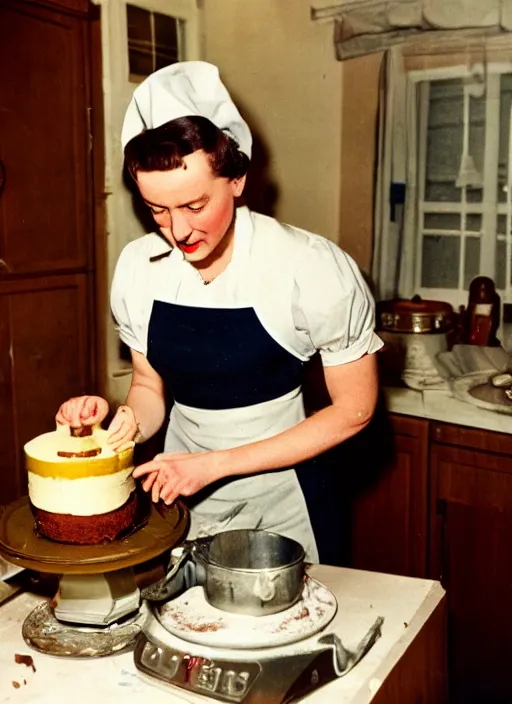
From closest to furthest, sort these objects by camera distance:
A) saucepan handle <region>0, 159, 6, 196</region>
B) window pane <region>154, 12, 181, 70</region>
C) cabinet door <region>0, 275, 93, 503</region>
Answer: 1. saucepan handle <region>0, 159, 6, 196</region>
2. cabinet door <region>0, 275, 93, 503</region>
3. window pane <region>154, 12, 181, 70</region>

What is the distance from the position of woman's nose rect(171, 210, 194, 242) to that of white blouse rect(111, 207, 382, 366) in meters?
0.18

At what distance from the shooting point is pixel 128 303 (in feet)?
5.27

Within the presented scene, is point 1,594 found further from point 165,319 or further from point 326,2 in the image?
point 326,2

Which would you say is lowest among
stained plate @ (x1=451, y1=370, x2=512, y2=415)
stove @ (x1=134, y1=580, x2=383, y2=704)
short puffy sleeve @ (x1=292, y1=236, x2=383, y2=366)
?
stove @ (x1=134, y1=580, x2=383, y2=704)

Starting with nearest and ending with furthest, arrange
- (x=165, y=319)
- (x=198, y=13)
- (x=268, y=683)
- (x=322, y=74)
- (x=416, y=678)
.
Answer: (x=268, y=683)
(x=416, y=678)
(x=165, y=319)
(x=198, y=13)
(x=322, y=74)

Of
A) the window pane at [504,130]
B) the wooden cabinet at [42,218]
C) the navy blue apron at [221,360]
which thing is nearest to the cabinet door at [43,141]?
the wooden cabinet at [42,218]

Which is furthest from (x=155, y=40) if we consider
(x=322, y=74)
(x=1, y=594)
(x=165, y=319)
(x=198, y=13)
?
(x=1, y=594)

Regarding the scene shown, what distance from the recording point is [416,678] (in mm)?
1098

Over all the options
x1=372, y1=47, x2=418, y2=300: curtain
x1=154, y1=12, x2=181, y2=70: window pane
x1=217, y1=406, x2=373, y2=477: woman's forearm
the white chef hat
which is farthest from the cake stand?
x1=372, y1=47, x2=418, y2=300: curtain

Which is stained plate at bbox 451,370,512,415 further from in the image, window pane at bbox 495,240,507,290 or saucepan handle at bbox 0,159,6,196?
saucepan handle at bbox 0,159,6,196

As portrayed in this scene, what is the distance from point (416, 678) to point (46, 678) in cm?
51

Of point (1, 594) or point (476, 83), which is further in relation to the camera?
point (476, 83)

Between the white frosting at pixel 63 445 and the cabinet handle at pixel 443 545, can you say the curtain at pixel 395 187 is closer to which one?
the cabinet handle at pixel 443 545

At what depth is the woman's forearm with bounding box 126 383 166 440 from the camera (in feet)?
5.19
